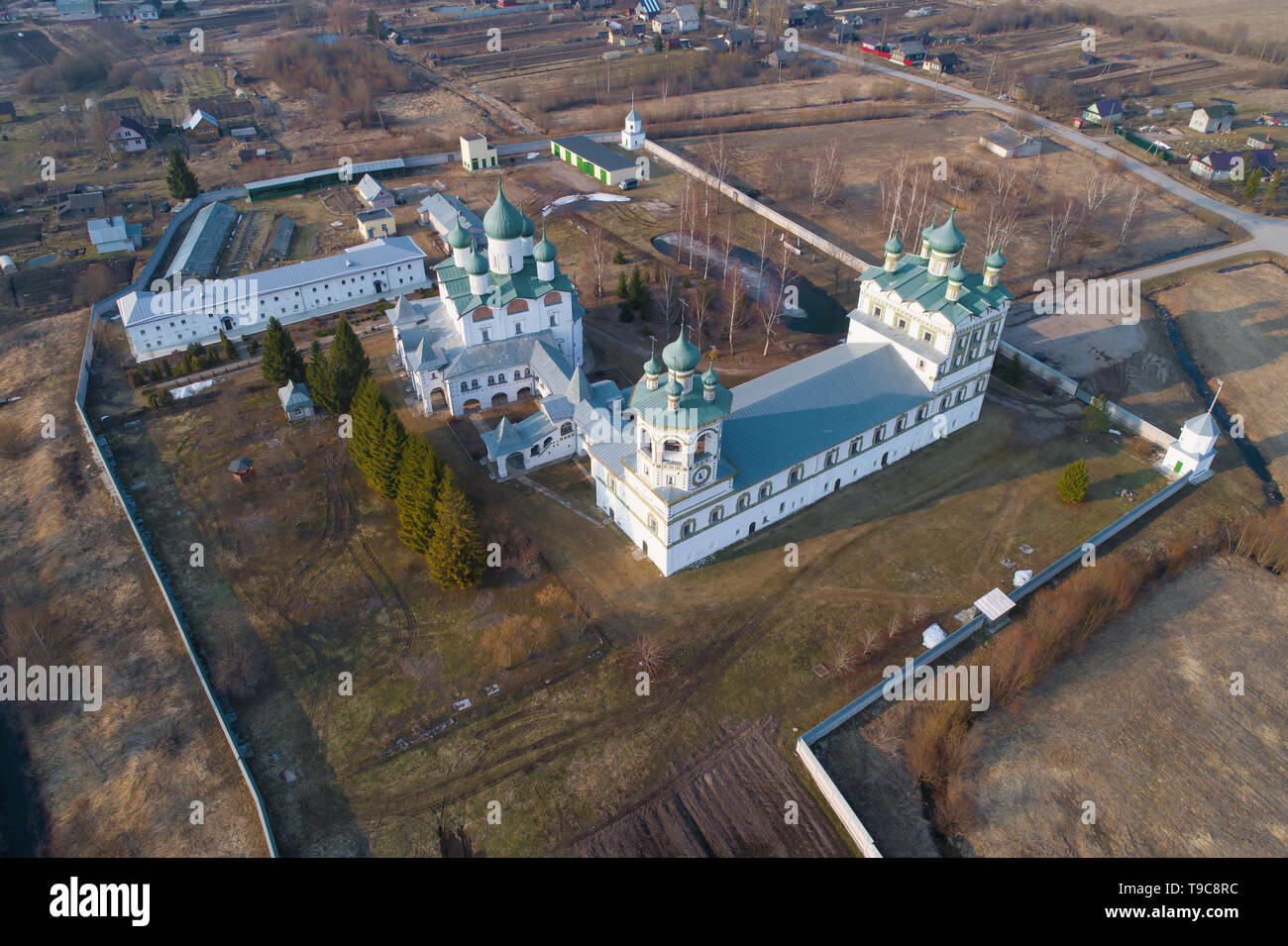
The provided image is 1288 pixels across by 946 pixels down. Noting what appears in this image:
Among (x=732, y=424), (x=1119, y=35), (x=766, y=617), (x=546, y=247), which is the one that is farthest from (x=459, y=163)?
(x=1119, y=35)

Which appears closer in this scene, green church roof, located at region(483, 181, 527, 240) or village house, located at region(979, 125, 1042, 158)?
green church roof, located at region(483, 181, 527, 240)

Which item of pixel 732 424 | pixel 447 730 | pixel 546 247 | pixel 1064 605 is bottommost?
pixel 447 730

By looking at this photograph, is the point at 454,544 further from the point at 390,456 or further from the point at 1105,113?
the point at 1105,113

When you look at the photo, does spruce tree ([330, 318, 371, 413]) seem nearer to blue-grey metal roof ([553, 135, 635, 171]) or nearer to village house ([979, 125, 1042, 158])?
blue-grey metal roof ([553, 135, 635, 171])

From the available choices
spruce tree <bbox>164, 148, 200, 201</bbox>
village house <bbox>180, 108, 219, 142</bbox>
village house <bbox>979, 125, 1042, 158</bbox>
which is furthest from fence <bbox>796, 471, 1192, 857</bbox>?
village house <bbox>180, 108, 219, 142</bbox>

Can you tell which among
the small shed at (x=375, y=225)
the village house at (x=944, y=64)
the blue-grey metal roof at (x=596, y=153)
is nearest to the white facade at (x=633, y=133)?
the blue-grey metal roof at (x=596, y=153)
